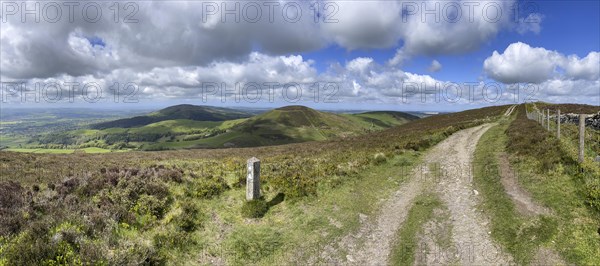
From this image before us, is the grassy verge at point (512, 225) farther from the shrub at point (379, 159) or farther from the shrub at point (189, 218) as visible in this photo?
the shrub at point (189, 218)

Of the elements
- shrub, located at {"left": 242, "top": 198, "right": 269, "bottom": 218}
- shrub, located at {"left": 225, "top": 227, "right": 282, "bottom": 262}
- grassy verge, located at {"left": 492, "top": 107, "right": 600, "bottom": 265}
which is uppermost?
grassy verge, located at {"left": 492, "top": 107, "right": 600, "bottom": 265}

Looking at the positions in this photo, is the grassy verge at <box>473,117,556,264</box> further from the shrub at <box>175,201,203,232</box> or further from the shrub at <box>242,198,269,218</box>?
the shrub at <box>175,201,203,232</box>

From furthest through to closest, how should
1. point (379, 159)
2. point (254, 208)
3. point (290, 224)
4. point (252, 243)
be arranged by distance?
point (379, 159), point (254, 208), point (290, 224), point (252, 243)

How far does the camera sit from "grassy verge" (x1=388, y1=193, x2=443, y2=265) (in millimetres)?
9523

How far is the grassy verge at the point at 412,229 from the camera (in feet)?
31.2

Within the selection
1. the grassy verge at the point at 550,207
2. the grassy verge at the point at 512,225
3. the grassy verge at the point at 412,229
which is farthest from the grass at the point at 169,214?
the grassy verge at the point at 550,207

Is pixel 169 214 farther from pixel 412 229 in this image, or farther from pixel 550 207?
pixel 550 207

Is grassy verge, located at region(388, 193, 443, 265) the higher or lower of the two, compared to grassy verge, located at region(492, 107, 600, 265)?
lower

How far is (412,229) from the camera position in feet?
36.8

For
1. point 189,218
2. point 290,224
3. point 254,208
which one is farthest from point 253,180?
point 189,218

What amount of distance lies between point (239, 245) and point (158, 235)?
2628 millimetres

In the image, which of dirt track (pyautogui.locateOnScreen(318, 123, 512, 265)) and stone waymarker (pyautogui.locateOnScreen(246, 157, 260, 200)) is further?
stone waymarker (pyautogui.locateOnScreen(246, 157, 260, 200))

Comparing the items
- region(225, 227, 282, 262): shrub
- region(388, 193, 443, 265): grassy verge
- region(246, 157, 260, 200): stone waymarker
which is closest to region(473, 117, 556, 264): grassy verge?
region(388, 193, 443, 265): grassy verge

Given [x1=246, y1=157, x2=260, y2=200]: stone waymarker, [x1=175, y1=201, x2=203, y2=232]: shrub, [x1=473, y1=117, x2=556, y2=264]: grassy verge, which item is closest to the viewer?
[x1=473, y1=117, x2=556, y2=264]: grassy verge
